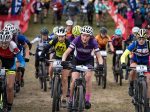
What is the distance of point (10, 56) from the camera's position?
416 inches

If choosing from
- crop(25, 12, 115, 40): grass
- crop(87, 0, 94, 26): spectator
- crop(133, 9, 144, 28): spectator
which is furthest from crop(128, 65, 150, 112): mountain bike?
crop(87, 0, 94, 26): spectator

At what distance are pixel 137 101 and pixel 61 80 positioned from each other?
1.92 metres

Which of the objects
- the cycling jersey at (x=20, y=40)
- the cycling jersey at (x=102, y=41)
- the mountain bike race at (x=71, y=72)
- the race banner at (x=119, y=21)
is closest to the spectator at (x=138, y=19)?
the race banner at (x=119, y=21)

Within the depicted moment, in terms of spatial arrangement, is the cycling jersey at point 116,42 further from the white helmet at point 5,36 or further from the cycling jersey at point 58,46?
the white helmet at point 5,36

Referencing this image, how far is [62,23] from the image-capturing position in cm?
2922

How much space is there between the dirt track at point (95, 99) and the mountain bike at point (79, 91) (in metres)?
1.79

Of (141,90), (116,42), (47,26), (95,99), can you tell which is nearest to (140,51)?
(141,90)

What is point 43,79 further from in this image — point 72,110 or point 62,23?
point 62,23

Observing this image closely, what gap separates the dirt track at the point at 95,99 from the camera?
11.9m

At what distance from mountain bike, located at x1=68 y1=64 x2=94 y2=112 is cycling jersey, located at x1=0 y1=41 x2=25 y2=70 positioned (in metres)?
1.32

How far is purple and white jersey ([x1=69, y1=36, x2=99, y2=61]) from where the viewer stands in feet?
34.5

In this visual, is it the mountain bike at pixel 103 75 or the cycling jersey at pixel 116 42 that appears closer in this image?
the mountain bike at pixel 103 75

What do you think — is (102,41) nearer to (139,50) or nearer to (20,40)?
(20,40)

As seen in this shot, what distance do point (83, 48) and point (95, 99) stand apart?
2903mm
